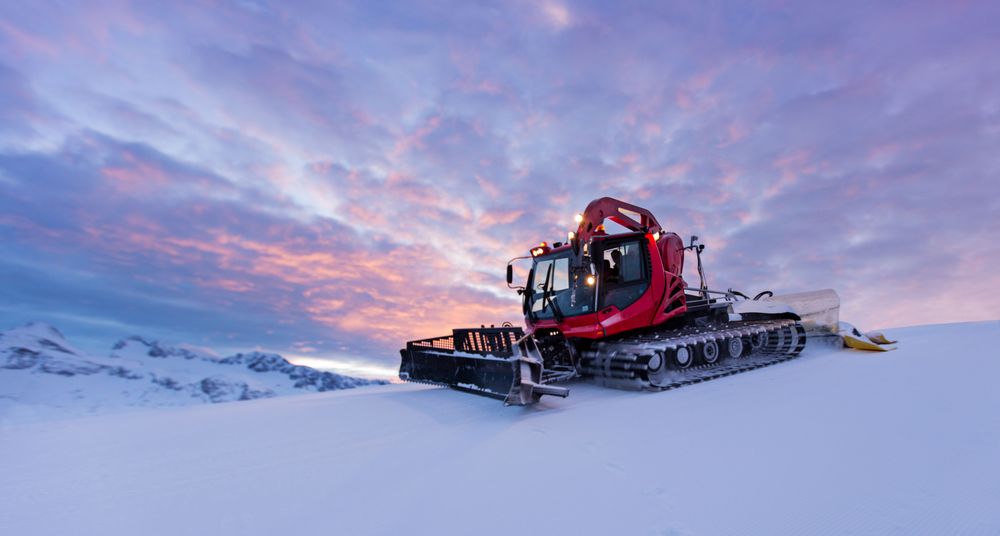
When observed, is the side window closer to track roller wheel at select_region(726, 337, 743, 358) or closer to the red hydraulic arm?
the red hydraulic arm

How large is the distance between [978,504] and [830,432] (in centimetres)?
139

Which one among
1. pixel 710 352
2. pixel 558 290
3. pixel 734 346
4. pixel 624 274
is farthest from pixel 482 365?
pixel 734 346

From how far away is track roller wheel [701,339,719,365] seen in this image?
28.0 feet

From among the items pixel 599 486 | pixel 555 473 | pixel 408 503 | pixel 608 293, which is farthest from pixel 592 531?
pixel 608 293

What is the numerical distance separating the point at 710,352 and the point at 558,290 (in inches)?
122

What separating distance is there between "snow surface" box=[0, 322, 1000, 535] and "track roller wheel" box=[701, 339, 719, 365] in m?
2.33

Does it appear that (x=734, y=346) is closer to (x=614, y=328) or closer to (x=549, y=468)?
(x=614, y=328)

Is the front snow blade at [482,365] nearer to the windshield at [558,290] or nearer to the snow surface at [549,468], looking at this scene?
the snow surface at [549,468]

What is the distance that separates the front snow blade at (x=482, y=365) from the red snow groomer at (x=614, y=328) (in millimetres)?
18

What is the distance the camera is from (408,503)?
3.03 metres

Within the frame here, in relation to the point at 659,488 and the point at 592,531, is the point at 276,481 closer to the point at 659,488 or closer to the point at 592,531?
the point at 592,531

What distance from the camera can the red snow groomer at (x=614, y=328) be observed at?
282 inches

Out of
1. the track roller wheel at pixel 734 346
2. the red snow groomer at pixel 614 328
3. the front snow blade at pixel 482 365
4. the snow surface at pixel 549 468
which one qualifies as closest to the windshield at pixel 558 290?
the red snow groomer at pixel 614 328

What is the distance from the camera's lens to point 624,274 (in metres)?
8.55
